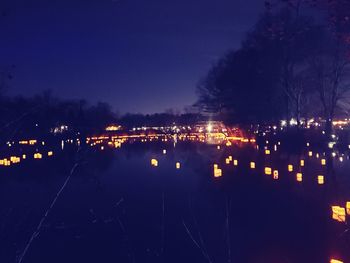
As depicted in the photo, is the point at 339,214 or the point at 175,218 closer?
the point at 339,214

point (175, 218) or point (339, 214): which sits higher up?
point (339, 214)

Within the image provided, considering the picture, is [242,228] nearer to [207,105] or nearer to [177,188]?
[177,188]

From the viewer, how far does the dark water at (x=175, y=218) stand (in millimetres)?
7043

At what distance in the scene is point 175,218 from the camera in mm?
9328

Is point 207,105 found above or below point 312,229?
above

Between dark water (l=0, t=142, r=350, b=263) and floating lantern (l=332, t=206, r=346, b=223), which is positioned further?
floating lantern (l=332, t=206, r=346, b=223)

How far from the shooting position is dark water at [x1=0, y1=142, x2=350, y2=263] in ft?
23.1

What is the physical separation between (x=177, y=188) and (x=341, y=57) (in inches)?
810

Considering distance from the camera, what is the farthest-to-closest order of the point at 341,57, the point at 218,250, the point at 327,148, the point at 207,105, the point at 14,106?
1. the point at 14,106
2. the point at 207,105
3. the point at 341,57
4. the point at 327,148
5. the point at 218,250

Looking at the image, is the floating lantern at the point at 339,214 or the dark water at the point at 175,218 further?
the floating lantern at the point at 339,214

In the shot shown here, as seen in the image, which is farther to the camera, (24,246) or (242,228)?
(242,228)

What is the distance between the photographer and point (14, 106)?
52.3 metres

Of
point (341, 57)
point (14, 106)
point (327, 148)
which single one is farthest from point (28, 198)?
point (14, 106)

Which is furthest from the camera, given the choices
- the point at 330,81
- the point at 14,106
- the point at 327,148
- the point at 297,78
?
the point at 14,106
